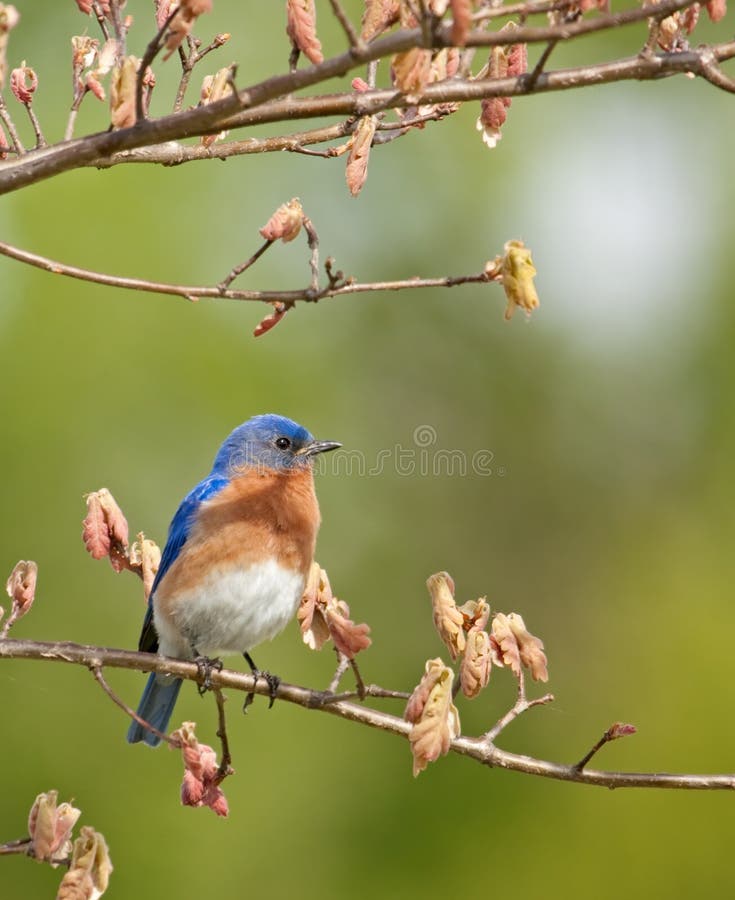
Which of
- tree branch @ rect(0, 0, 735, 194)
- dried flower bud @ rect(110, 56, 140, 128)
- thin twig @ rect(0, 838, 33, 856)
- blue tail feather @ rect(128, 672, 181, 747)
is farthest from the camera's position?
blue tail feather @ rect(128, 672, 181, 747)

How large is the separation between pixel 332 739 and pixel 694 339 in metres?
5.90

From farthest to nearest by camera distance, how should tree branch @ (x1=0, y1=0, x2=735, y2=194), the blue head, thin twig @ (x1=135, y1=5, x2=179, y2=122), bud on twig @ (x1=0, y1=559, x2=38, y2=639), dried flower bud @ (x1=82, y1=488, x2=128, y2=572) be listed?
the blue head
dried flower bud @ (x1=82, y1=488, x2=128, y2=572)
bud on twig @ (x1=0, y1=559, x2=38, y2=639)
thin twig @ (x1=135, y1=5, x2=179, y2=122)
tree branch @ (x1=0, y1=0, x2=735, y2=194)

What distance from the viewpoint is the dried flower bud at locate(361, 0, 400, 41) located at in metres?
3.17

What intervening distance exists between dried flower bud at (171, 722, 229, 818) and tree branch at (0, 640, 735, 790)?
21 centimetres

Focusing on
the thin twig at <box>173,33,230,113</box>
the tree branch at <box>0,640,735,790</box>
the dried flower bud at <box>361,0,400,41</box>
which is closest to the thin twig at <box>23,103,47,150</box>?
the thin twig at <box>173,33,230,113</box>

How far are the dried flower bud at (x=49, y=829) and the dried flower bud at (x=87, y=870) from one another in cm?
10

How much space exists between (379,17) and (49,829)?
7.94ft

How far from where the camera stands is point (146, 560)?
453 cm

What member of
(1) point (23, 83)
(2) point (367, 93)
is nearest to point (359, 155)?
(2) point (367, 93)

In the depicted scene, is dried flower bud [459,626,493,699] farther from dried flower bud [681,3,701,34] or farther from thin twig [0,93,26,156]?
thin twig [0,93,26,156]

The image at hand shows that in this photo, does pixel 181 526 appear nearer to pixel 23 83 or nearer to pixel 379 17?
pixel 23 83

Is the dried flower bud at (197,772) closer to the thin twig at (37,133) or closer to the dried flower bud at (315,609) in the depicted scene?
the dried flower bud at (315,609)

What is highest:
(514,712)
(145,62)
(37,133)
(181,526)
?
(145,62)

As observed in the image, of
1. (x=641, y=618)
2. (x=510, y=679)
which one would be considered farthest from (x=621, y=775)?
(x=641, y=618)
